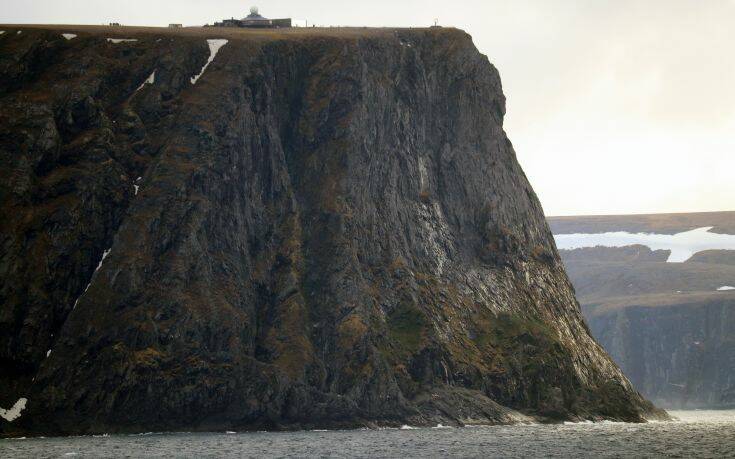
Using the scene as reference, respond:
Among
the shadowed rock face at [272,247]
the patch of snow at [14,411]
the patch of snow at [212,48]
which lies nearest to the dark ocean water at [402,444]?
the patch of snow at [14,411]

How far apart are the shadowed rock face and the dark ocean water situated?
748cm

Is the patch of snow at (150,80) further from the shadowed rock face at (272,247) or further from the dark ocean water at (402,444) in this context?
the dark ocean water at (402,444)

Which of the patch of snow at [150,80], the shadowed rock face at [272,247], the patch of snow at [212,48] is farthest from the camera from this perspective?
the patch of snow at [212,48]

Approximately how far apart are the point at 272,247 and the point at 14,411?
143 ft

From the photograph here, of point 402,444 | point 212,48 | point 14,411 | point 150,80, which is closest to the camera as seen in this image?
point 402,444

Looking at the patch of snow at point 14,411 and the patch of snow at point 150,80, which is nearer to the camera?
the patch of snow at point 14,411

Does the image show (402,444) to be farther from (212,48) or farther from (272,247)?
(212,48)

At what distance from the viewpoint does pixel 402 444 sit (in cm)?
12281

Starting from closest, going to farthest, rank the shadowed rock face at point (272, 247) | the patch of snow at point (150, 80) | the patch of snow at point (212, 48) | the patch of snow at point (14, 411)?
the patch of snow at point (14, 411) < the shadowed rock face at point (272, 247) < the patch of snow at point (150, 80) < the patch of snow at point (212, 48)

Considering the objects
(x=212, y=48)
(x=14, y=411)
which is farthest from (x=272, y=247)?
(x=14, y=411)

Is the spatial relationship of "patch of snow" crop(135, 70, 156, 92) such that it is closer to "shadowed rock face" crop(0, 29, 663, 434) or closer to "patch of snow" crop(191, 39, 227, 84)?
"shadowed rock face" crop(0, 29, 663, 434)

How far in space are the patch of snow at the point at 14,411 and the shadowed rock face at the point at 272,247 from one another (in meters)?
0.79

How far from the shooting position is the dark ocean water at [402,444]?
11106 cm

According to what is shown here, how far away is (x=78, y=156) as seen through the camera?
15300 centimetres
